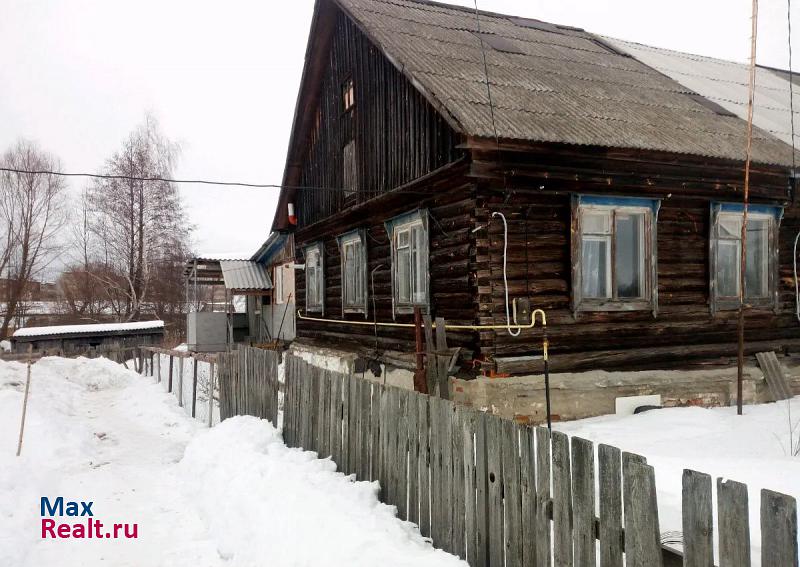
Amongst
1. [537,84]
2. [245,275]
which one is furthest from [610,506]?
[245,275]

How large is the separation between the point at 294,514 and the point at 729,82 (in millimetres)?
15087

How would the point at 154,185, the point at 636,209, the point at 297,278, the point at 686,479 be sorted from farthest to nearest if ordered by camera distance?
1. the point at 154,185
2. the point at 297,278
3. the point at 636,209
4. the point at 686,479

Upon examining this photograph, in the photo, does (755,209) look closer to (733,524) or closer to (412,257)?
(412,257)

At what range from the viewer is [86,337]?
27797 mm

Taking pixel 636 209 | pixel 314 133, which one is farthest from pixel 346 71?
pixel 636 209

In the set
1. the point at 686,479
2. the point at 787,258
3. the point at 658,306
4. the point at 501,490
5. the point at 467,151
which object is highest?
the point at 467,151

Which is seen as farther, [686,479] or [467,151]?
[467,151]

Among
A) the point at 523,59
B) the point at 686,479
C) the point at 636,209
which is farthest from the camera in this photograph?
the point at 523,59

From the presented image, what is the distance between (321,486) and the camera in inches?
221

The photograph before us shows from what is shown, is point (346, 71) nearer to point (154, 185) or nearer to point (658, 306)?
point (658, 306)

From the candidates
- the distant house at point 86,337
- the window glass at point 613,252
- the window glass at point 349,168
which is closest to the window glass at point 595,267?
the window glass at point 613,252

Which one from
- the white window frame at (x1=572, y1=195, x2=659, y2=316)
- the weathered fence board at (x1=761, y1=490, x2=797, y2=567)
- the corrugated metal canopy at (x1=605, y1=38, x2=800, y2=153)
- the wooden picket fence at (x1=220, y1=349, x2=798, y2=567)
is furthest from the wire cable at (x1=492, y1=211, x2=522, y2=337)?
the corrugated metal canopy at (x1=605, y1=38, x2=800, y2=153)

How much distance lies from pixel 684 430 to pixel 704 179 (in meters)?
4.31

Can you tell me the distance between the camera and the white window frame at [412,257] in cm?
984
